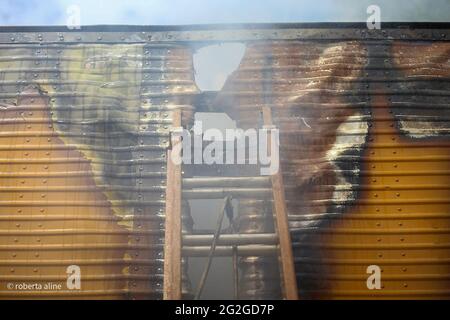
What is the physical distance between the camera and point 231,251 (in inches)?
118

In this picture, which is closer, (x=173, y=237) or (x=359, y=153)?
(x=173, y=237)

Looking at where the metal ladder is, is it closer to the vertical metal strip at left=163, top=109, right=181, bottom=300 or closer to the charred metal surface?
the vertical metal strip at left=163, top=109, right=181, bottom=300

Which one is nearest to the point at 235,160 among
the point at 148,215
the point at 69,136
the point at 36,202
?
the point at 148,215

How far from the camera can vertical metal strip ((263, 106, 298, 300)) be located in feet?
8.78

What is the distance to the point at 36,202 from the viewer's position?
148 inches

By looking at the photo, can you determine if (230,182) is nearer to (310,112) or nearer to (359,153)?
(310,112)

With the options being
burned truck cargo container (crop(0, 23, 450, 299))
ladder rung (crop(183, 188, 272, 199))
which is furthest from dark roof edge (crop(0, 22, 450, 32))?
ladder rung (crop(183, 188, 272, 199))

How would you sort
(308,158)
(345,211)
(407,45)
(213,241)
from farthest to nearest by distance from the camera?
(407,45), (308,158), (345,211), (213,241)

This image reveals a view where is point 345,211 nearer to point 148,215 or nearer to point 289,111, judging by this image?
point 289,111

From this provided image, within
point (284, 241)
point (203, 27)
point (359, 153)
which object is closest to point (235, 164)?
point (284, 241)

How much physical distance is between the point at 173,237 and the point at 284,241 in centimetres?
96

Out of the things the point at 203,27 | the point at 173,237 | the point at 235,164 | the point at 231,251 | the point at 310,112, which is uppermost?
the point at 203,27

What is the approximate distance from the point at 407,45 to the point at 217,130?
3019 millimetres

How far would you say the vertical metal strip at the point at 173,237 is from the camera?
2654 mm
